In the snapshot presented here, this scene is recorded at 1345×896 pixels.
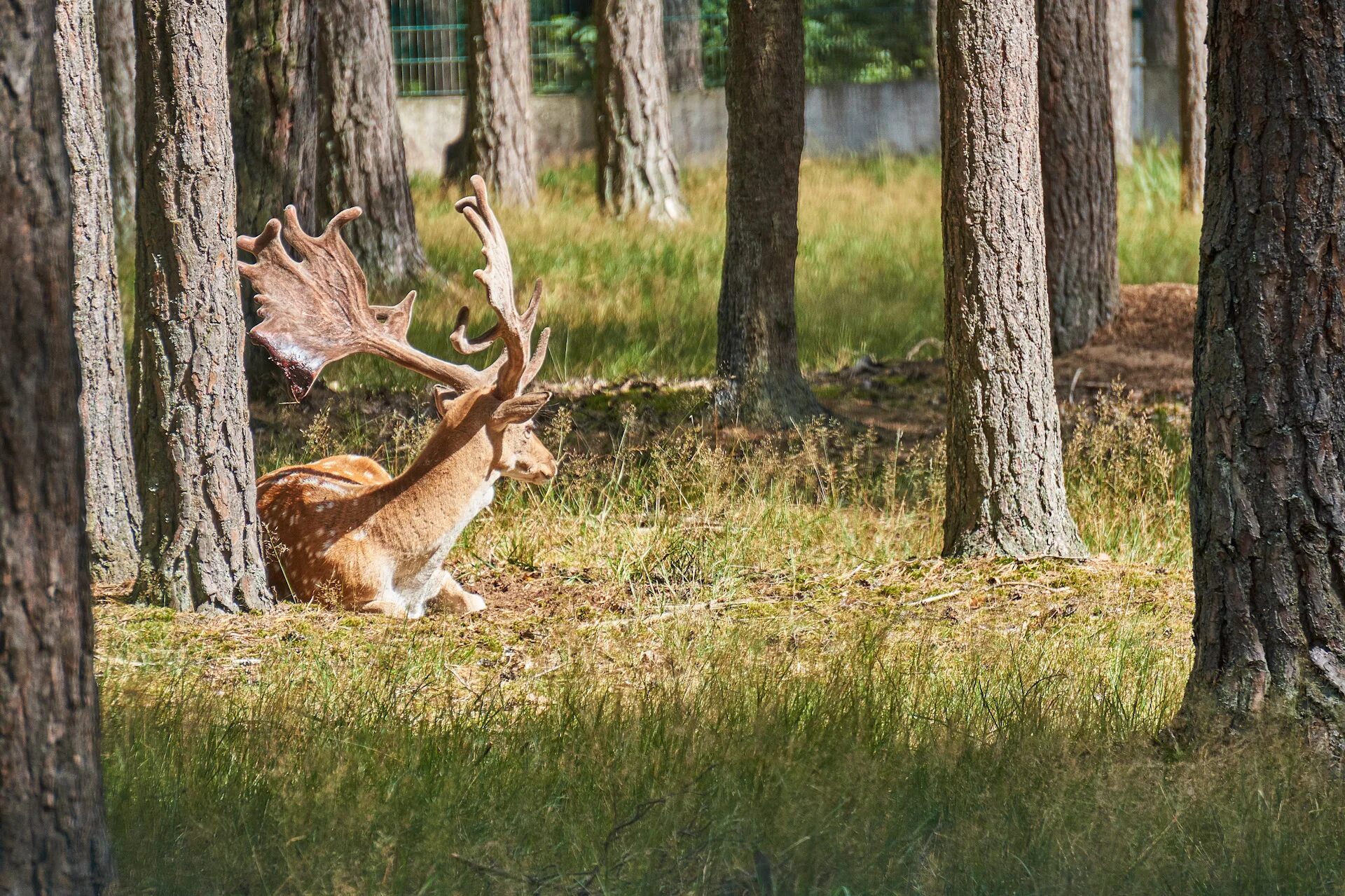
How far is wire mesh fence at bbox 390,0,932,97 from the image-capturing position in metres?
23.4

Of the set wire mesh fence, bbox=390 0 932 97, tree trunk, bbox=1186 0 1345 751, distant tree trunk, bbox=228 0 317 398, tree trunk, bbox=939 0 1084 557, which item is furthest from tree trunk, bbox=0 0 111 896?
wire mesh fence, bbox=390 0 932 97

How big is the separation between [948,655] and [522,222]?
11386 mm

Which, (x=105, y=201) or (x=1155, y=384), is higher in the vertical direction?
(x=105, y=201)

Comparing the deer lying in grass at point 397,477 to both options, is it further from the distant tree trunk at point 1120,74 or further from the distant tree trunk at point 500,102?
the distant tree trunk at point 1120,74

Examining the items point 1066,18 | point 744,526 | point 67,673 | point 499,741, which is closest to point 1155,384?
point 1066,18

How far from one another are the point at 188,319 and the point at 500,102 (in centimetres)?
1207

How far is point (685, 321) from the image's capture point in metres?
12.1

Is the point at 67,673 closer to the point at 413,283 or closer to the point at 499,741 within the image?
the point at 499,741

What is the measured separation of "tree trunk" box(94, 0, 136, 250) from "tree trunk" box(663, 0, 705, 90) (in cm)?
1046

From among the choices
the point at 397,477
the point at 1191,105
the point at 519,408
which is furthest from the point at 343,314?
the point at 1191,105

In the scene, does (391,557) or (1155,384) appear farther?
(1155,384)

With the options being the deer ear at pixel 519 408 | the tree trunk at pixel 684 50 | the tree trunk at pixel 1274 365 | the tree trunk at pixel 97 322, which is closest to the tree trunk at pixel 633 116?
the tree trunk at pixel 684 50

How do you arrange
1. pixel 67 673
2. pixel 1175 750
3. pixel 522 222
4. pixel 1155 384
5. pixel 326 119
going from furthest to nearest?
pixel 522 222, pixel 326 119, pixel 1155 384, pixel 1175 750, pixel 67 673

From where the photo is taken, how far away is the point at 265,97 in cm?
812
